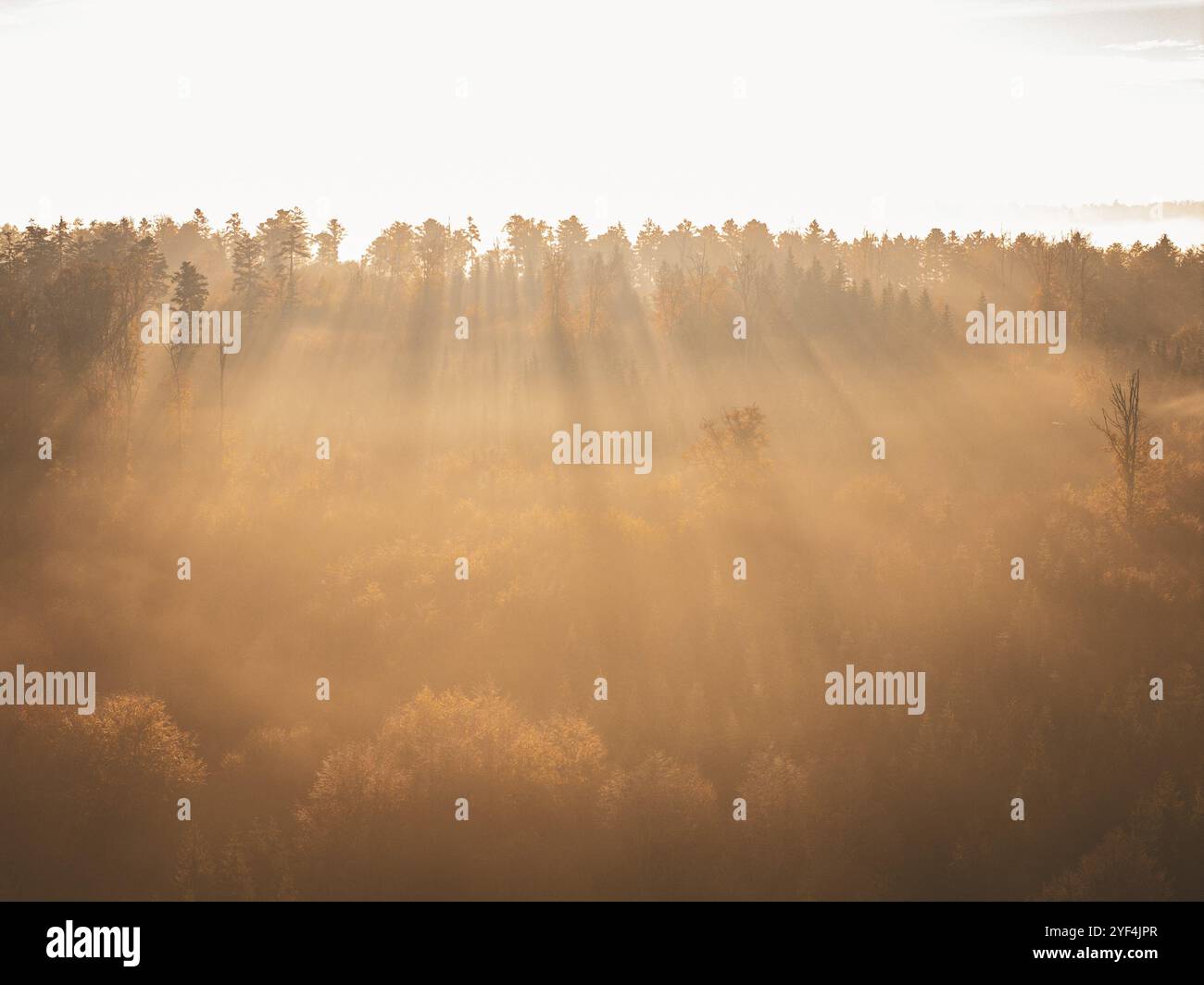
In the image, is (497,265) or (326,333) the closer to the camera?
(326,333)

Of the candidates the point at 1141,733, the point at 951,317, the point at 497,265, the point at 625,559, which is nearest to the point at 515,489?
the point at 625,559

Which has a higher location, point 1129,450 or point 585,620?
point 1129,450

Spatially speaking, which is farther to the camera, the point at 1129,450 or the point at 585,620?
the point at 1129,450

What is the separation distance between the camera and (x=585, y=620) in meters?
47.6

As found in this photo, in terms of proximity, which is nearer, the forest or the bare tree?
the forest

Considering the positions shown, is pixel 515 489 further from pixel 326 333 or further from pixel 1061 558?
pixel 326 333

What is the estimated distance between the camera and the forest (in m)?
33.5

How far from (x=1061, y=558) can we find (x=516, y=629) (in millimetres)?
29575

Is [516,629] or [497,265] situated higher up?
[497,265]

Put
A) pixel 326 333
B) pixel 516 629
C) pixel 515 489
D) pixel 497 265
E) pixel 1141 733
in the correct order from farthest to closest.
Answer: pixel 497 265 < pixel 326 333 < pixel 515 489 < pixel 516 629 < pixel 1141 733

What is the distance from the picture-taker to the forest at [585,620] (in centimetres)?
3350

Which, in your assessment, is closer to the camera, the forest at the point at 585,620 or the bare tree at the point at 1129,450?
the forest at the point at 585,620
